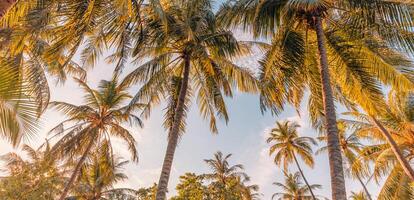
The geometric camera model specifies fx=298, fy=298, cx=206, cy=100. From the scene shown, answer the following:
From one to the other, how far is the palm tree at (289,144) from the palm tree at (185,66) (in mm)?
16994

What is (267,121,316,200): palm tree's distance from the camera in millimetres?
26859

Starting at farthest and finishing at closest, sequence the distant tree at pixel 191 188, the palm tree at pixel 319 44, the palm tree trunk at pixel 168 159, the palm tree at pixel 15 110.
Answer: the distant tree at pixel 191 188 → the palm tree trunk at pixel 168 159 → the palm tree at pixel 319 44 → the palm tree at pixel 15 110

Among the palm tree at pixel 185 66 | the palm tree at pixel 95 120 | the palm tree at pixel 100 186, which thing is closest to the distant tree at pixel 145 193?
the palm tree at pixel 100 186

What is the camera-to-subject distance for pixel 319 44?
783 cm

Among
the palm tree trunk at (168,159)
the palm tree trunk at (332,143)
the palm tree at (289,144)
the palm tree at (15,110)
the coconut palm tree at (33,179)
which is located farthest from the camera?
the palm tree at (289,144)

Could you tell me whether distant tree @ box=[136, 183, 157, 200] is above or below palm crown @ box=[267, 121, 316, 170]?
below

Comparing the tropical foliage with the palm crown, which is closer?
the tropical foliage

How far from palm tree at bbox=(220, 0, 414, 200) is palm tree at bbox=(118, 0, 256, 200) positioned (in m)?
1.12

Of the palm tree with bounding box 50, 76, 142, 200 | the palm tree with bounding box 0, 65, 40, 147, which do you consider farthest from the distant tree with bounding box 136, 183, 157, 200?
the palm tree with bounding box 0, 65, 40, 147

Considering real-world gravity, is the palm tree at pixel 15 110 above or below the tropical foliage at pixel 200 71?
below

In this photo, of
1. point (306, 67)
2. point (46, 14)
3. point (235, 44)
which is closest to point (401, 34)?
point (306, 67)

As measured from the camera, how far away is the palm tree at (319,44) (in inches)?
302

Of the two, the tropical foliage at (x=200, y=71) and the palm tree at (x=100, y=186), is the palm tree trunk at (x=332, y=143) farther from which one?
the palm tree at (x=100, y=186)

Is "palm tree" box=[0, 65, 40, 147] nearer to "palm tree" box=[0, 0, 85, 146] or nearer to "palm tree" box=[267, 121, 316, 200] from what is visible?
"palm tree" box=[0, 0, 85, 146]
